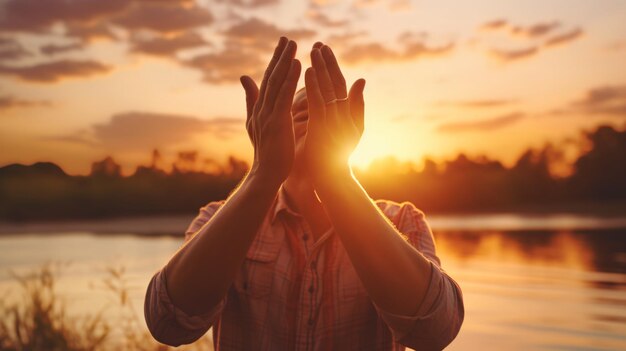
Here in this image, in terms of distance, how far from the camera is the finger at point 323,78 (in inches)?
64.7

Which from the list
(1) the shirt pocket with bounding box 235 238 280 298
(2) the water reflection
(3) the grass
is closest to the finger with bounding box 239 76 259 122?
(1) the shirt pocket with bounding box 235 238 280 298

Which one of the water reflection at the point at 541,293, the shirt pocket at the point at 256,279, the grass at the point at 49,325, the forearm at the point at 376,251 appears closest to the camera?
the forearm at the point at 376,251

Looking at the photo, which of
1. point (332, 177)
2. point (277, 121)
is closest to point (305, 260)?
point (332, 177)

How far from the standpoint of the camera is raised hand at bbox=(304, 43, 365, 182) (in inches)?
63.7

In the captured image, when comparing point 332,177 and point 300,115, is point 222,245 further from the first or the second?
point 300,115

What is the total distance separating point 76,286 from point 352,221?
46.1 feet

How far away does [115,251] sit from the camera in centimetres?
2589

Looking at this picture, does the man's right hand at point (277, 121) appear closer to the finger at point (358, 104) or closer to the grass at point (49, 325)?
the finger at point (358, 104)

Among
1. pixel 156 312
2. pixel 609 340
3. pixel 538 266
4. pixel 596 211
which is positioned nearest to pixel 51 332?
pixel 156 312

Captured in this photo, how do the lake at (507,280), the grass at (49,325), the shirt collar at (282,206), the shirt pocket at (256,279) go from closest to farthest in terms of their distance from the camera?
1. the shirt pocket at (256,279)
2. the shirt collar at (282,206)
3. the grass at (49,325)
4. the lake at (507,280)

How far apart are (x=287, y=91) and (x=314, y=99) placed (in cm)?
10

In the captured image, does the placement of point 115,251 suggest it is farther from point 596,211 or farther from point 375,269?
point 596,211

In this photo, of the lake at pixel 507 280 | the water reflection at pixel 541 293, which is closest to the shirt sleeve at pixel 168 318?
the lake at pixel 507 280

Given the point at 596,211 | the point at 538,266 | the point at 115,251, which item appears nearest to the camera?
the point at 538,266
